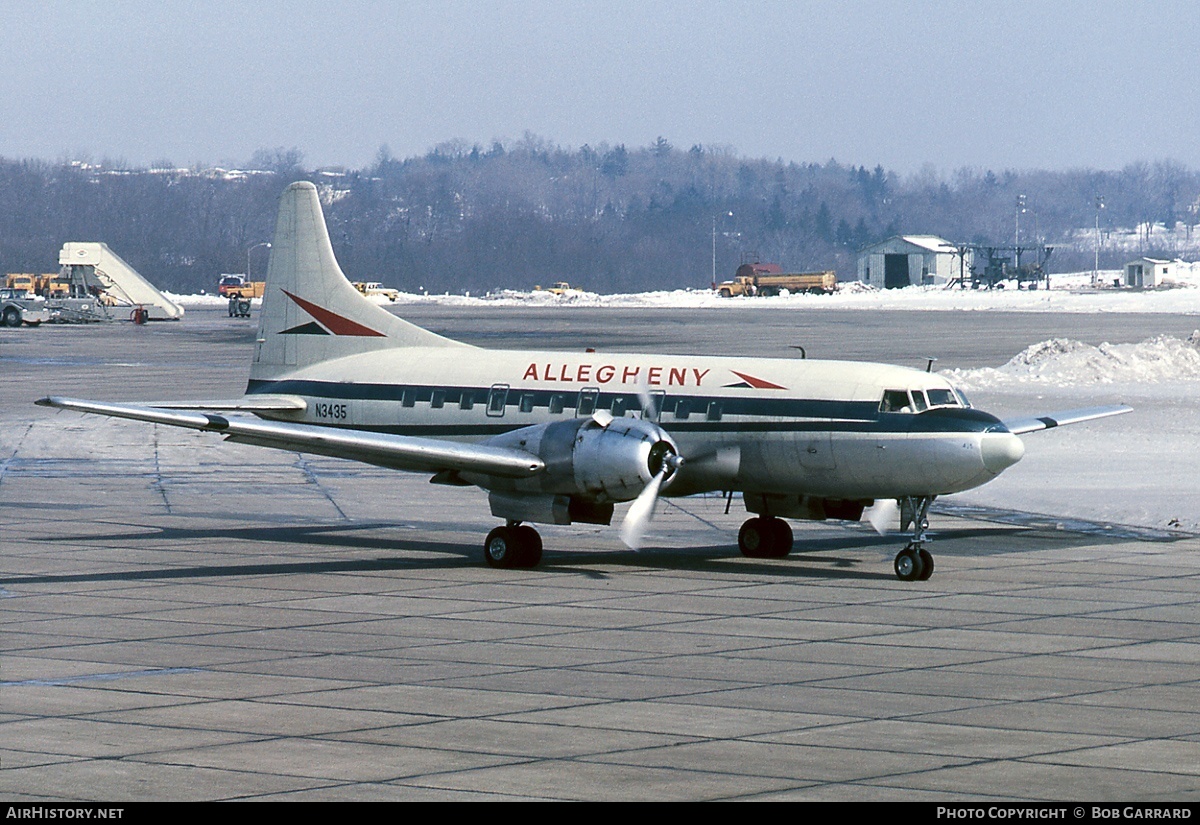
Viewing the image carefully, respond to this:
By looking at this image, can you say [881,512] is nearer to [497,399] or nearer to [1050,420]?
[1050,420]

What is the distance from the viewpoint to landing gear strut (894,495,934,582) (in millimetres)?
24562

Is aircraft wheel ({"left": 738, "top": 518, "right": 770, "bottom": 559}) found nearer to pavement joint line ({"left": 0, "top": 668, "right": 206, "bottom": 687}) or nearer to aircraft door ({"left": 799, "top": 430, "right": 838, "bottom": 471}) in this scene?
aircraft door ({"left": 799, "top": 430, "right": 838, "bottom": 471})

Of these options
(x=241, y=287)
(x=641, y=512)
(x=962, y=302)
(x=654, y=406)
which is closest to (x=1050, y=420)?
(x=654, y=406)

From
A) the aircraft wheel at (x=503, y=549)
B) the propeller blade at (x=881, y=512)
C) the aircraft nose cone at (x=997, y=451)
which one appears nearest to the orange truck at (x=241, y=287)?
the aircraft wheel at (x=503, y=549)

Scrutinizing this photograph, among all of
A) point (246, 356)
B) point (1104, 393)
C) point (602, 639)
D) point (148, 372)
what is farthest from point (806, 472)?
point (246, 356)

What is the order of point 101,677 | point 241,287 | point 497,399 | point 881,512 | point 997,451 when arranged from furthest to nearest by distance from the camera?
point 241,287, point 497,399, point 881,512, point 997,451, point 101,677

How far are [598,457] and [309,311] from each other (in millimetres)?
8991

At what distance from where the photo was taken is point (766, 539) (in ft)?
90.2

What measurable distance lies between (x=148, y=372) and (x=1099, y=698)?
58.9 m

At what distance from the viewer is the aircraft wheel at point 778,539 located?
27.5m

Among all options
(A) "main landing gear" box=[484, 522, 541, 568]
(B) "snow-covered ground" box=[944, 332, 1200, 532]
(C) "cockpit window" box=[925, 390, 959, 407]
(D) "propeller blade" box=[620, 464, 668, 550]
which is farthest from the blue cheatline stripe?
(B) "snow-covered ground" box=[944, 332, 1200, 532]

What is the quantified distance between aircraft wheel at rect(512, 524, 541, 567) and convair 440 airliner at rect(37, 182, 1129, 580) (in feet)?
0.07

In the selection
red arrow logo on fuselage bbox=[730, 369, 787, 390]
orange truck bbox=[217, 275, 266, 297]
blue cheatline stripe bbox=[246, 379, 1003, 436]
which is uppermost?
orange truck bbox=[217, 275, 266, 297]
